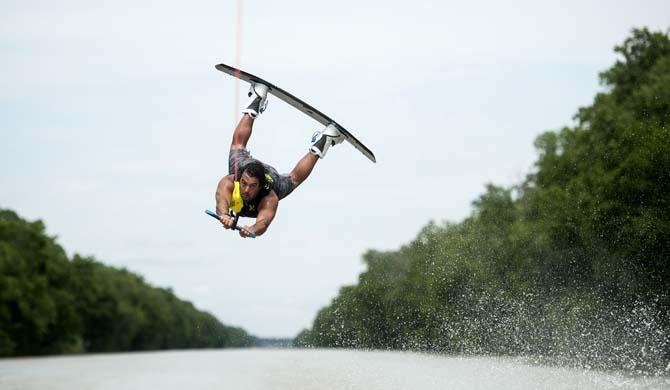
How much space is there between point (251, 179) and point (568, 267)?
23.1 metres

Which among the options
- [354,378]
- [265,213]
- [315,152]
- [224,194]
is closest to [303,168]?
[315,152]

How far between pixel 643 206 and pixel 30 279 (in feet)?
140

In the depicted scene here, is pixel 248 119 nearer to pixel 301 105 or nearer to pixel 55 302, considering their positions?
pixel 301 105

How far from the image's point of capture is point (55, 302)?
6134 cm

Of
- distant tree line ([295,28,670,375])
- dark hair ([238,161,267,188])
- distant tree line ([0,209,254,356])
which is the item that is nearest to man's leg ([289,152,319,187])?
dark hair ([238,161,267,188])

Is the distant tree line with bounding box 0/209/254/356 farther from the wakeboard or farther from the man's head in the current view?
the man's head

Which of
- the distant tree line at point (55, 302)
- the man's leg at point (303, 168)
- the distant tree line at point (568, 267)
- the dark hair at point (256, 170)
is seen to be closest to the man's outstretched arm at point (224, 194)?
the dark hair at point (256, 170)

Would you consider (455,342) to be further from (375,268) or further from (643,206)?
(643,206)

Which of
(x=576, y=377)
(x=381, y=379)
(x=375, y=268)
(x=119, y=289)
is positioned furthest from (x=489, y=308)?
(x=119, y=289)

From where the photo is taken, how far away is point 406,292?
4322cm

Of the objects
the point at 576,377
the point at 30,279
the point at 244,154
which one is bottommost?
the point at 576,377

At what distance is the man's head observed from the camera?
10.5m

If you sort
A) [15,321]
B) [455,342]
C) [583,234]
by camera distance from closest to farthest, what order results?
[583,234] < [455,342] < [15,321]

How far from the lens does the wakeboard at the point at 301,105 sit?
450 inches
